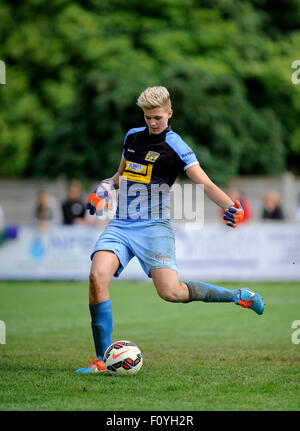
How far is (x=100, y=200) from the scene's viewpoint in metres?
6.60

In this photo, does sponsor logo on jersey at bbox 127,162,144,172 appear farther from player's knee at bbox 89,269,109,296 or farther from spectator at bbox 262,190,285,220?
spectator at bbox 262,190,285,220

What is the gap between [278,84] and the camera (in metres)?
30.6

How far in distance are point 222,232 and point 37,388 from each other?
10717 mm

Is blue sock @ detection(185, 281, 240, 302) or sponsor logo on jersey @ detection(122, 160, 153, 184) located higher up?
sponsor logo on jersey @ detection(122, 160, 153, 184)

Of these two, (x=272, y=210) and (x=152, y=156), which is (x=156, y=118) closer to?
(x=152, y=156)

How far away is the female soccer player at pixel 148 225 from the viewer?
634 centimetres

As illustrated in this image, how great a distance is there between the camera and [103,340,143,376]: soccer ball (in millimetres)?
6199

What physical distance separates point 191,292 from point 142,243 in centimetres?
64

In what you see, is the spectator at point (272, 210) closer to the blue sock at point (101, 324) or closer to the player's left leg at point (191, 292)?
the player's left leg at point (191, 292)

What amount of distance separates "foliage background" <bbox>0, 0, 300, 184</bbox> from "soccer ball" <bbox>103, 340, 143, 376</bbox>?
19.0m

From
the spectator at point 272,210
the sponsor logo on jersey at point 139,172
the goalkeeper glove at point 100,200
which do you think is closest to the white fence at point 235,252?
the spectator at point 272,210

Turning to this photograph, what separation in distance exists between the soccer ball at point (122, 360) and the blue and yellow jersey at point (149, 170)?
121 centimetres

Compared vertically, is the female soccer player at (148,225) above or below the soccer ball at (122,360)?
above

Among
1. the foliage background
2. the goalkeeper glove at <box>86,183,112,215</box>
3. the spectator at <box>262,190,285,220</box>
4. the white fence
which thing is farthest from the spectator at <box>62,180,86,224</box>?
the goalkeeper glove at <box>86,183,112,215</box>
